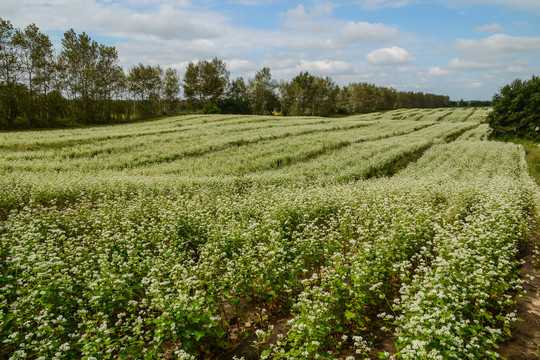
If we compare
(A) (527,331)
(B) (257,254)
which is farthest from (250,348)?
(A) (527,331)

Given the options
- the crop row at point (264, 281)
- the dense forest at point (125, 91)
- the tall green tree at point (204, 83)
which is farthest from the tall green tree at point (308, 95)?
the crop row at point (264, 281)

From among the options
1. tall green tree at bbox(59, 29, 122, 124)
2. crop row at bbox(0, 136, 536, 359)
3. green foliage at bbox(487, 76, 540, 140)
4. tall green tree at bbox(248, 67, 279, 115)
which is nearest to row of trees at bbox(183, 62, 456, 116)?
tall green tree at bbox(248, 67, 279, 115)

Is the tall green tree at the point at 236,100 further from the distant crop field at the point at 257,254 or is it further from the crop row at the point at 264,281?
the crop row at the point at 264,281

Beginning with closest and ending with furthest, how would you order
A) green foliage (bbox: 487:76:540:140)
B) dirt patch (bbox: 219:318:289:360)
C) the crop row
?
A: the crop row < dirt patch (bbox: 219:318:289:360) < green foliage (bbox: 487:76:540:140)

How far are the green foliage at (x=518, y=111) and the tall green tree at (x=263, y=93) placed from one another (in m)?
63.1

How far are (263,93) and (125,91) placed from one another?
42.0 metres

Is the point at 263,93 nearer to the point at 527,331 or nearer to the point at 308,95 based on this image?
the point at 308,95

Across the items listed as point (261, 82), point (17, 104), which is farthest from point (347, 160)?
point (261, 82)

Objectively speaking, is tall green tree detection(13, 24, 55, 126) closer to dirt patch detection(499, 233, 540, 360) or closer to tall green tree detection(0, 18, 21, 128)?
tall green tree detection(0, 18, 21, 128)

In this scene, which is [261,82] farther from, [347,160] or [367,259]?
[367,259]

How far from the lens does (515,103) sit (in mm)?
41531

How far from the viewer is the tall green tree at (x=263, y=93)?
92750mm

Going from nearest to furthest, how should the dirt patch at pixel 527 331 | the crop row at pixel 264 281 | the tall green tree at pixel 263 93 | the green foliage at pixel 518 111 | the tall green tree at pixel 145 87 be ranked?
the crop row at pixel 264 281, the dirt patch at pixel 527 331, the green foliage at pixel 518 111, the tall green tree at pixel 145 87, the tall green tree at pixel 263 93

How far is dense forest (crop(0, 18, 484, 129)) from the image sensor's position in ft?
154
